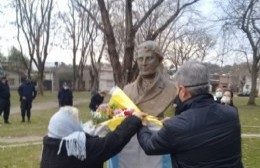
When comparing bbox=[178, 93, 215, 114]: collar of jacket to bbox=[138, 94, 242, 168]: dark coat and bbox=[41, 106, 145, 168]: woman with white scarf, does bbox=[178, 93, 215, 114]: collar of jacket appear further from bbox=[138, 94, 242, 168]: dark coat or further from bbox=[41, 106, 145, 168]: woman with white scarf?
bbox=[41, 106, 145, 168]: woman with white scarf

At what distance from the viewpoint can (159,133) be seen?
3.27 metres

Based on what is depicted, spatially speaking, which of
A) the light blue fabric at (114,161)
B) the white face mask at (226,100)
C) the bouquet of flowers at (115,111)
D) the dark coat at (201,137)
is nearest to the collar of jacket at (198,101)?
the dark coat at (201,137)

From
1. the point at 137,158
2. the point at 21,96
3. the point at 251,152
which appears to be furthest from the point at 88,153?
the point at 21,96

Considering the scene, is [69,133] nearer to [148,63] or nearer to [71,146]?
[71,146]

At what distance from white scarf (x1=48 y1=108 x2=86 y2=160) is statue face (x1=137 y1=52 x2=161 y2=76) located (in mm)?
890

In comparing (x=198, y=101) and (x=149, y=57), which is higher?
(x=149, y=57)

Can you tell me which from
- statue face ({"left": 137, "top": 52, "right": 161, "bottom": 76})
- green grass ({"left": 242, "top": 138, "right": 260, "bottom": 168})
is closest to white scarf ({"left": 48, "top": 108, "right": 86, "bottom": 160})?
statue face ({"left": 137, "top": 52, "right": 161, "bottom": 76})

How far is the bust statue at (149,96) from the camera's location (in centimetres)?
436

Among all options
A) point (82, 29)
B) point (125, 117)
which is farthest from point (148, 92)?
point (82, 29)

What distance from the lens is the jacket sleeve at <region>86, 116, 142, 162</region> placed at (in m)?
3.93

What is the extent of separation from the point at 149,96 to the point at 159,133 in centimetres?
119

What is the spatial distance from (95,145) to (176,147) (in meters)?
1.50

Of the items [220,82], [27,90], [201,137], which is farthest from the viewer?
[27,90]

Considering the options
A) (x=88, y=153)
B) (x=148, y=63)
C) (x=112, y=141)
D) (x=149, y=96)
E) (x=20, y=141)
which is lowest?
(x=20, y=141)
